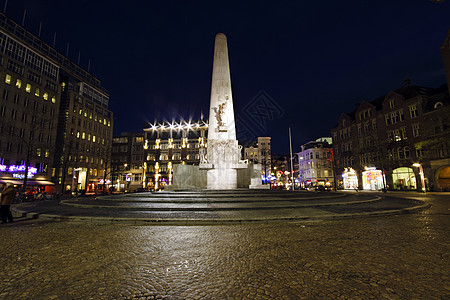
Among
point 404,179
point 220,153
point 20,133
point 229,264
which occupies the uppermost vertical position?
point 20,133

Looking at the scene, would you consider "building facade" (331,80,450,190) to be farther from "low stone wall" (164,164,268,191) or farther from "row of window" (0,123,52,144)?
"row of window" (0,123,52,144)

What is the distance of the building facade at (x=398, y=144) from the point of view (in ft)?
116

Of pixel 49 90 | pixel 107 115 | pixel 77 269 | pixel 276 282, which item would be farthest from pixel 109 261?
pixel 107 115

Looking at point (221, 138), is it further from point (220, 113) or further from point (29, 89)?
point (29, 89)

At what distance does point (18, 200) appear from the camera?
21516 mm

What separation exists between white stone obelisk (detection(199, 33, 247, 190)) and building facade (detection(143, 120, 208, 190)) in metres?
46.6

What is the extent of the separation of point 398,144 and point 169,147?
186 feet

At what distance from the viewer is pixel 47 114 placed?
162 ft

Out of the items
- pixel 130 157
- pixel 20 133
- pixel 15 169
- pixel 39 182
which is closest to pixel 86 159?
pixel 39 182

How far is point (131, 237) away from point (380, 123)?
51.7m

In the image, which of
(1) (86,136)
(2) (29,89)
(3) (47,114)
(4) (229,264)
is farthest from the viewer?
(1) (86,136)

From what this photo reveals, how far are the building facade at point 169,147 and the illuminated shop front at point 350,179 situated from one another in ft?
124

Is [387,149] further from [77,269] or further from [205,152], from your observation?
[77,269]

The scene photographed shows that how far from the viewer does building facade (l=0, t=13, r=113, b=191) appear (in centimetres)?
4168
